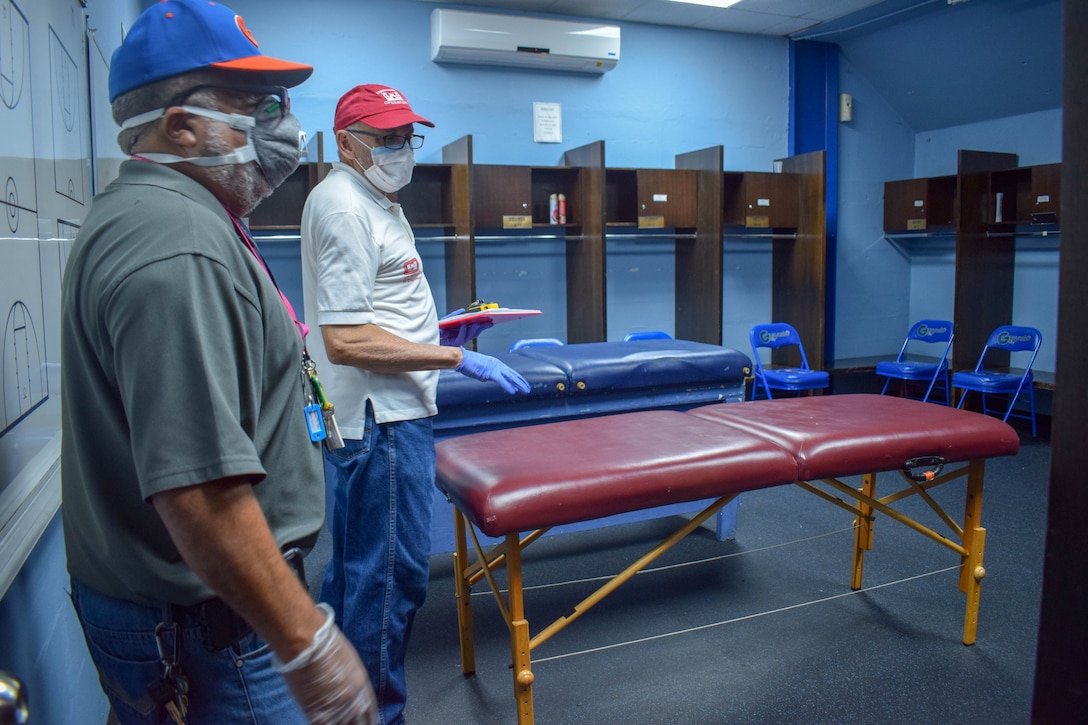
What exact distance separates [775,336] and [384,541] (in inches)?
169

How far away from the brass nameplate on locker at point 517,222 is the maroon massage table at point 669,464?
2.65m

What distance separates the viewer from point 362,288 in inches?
64.8

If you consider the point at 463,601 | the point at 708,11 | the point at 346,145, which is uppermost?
the point at 708,11

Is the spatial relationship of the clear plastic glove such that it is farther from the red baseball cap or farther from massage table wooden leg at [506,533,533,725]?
the red baseball cap

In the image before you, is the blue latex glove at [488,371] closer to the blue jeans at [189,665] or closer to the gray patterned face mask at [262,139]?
the gray patterned face mask at [262,139]

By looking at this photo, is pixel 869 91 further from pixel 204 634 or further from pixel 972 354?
pixel 204 634

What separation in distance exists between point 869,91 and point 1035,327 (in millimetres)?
2312

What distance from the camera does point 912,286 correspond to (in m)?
6.46

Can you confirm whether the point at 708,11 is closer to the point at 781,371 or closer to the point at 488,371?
the point at 781,371

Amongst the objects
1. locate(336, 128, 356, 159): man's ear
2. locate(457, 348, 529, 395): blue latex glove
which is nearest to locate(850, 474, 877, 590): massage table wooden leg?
locate(457, 348, 529, 395): blue latex glove

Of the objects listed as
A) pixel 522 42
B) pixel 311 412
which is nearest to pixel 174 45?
pixel 311 412

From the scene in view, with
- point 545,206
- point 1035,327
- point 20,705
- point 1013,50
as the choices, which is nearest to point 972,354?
point 1035,327

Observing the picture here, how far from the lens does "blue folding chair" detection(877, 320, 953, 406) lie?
5.37 meters

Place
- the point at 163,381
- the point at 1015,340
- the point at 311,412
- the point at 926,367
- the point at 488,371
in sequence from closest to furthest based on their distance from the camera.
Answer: the point at 163,381 < the point at 311,412 < the point at 488,371 < the point at 1015,340 < the point at 926,367
